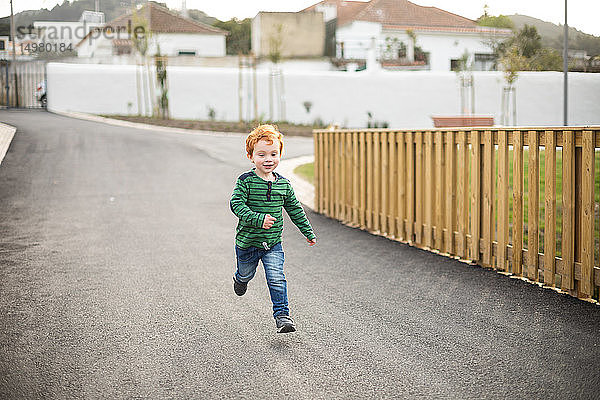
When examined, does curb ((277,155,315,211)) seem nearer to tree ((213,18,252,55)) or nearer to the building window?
the building window

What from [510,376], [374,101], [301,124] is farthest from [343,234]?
[374,101]

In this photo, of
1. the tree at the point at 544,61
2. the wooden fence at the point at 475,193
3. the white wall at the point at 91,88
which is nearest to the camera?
the wooden fence at the point at 475,193

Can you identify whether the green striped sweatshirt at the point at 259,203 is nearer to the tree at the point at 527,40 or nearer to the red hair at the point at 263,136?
the red hair at the point at 263,136

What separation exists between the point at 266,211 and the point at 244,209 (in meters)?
0.20

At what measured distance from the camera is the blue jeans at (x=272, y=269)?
505 cm

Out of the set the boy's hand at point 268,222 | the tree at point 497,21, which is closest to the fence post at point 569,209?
the boy's hand at point 268,222

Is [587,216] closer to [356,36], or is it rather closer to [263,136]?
[263,136]

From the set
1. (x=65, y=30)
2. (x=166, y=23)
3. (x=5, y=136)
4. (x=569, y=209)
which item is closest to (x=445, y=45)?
(x=166, y=23)

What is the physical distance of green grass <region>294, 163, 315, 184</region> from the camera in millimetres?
15080

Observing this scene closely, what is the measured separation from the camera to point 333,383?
13.1ft

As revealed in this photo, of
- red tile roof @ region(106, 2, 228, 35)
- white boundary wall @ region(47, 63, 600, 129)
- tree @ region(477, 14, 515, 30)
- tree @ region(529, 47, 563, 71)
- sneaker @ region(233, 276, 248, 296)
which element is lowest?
sneaker @ region(233, 276, 248, 296)

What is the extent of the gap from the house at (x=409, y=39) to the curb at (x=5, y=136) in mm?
29149

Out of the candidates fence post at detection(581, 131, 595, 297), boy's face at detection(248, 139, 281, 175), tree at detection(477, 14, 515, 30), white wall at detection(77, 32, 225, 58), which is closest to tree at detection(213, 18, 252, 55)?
white wall at detection(77, 32, 225, 58)

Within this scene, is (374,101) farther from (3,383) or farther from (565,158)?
(3,383)
